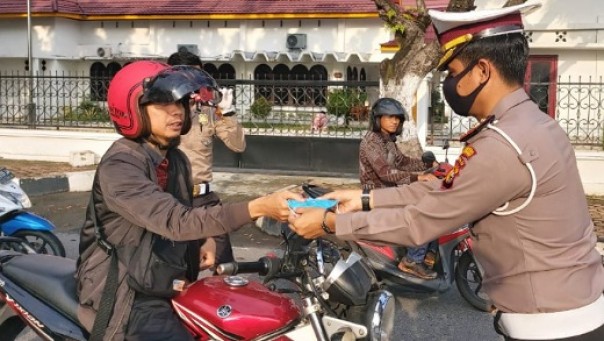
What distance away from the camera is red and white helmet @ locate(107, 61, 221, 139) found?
8.14 feet

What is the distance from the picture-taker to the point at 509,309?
1989mm

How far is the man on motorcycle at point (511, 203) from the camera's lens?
1.89 metres

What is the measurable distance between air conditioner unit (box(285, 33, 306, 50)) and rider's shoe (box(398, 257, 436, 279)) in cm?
1814

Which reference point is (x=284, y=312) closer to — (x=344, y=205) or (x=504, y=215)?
(x=344, y=205)

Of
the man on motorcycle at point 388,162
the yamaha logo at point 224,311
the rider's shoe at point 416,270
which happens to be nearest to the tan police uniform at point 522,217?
the yamaha logo at point 224,311

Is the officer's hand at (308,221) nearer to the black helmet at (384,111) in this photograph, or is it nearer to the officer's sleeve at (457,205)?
the officer's sleeve at (457,205)

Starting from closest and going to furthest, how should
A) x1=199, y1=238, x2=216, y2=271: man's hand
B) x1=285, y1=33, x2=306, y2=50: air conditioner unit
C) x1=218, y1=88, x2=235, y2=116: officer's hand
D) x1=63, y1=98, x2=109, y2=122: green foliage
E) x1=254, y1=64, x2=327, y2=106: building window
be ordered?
x1=199, y1=238, x2=216, y2=271: man's hand
x1=218, y1=88, x2=235, y2=116: officer's hand
x1=254, y1=64, x2=327, y2=106: building window
x1=63, y1=98, x2=109, y2=122: green foliage
x1=285, y1=33, x2=306, y2=50: air conditioner unit

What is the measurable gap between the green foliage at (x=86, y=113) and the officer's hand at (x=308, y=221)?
1148 cm

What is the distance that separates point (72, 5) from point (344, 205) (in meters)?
23.0

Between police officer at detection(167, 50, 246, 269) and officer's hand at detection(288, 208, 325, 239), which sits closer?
officer's hand at detection(288, 208, 325, 239)

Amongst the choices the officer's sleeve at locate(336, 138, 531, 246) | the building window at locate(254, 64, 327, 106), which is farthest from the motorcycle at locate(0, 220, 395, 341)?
the building window at locate(254, 64, 327, 106)

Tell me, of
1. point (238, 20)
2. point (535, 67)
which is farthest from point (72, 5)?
point (535, 67)

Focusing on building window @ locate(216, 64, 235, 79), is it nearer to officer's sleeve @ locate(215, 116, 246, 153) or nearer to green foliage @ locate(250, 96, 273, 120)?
green foliage @ locate(250, 96, 273, 120)

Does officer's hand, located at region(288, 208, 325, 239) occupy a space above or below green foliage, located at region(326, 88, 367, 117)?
below
